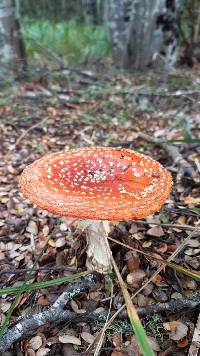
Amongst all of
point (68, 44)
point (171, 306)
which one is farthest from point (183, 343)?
point (68, 44)

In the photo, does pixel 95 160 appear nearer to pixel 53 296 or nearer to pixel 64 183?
pixel 64 183

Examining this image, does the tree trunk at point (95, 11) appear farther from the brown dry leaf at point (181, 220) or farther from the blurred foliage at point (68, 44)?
the brown dry leaf at point (181, 220)

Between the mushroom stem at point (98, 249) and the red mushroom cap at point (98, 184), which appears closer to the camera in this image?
the red mushroom cap at point (98, 184)

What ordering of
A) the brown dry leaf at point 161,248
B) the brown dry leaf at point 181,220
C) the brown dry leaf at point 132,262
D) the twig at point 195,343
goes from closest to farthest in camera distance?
the twig at point 195,343, the brown dry leaf at point 132,262, the brown dry leaf at point 161,248, the brown dry leaf at point 181,220


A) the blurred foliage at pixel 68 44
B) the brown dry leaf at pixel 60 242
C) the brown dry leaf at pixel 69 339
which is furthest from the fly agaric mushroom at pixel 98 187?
the blurred foliage at pixel 68 44

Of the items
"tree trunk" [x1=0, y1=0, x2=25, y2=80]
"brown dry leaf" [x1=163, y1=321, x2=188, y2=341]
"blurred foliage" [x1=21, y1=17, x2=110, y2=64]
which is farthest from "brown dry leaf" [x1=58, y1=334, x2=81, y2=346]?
"blurred foliage" [x1=21, y1=17, x2=110, y2=64]

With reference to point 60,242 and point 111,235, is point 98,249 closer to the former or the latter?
point 111,235

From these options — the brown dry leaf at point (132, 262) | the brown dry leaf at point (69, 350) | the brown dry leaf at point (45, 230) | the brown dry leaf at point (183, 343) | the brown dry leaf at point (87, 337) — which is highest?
the brown dry leaf at point (132, 262)
